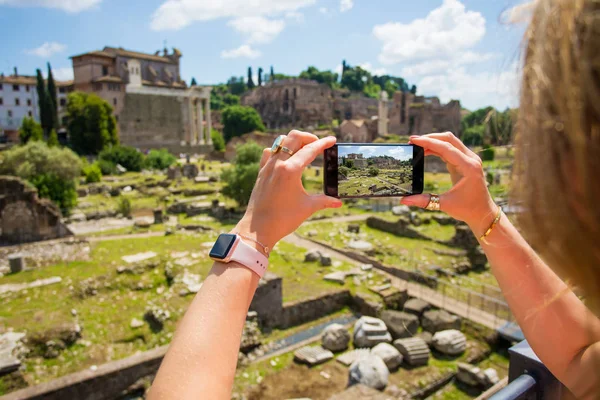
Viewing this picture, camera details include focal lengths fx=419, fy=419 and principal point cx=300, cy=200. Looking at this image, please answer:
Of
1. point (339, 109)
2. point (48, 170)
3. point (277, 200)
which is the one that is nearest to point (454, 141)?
point (277, 200)

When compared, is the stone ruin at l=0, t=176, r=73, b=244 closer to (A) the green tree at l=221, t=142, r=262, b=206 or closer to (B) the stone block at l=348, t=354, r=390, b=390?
(A) the green tree at l=221, t=142, r=262, b=206

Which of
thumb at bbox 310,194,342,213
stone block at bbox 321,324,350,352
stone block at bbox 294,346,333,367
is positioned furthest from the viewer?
stone block at bbox 321,324,350,352

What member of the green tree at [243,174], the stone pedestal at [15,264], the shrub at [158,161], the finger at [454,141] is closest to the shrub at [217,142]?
the shrub at [158,161]

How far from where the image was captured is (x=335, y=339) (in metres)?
8.98

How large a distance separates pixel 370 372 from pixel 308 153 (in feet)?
22.6

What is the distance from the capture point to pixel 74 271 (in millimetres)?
12430

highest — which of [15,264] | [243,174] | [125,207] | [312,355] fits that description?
[243,174]

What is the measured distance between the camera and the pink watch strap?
4.61ft

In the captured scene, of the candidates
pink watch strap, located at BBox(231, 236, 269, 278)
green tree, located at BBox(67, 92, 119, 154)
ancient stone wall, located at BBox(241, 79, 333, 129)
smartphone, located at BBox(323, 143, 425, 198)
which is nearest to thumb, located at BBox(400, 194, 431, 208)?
smartphone, located at BBox(323, 143, 425, 198)

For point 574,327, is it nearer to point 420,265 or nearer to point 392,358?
point 392,358

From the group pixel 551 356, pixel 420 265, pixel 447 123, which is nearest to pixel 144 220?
pixel 420 265

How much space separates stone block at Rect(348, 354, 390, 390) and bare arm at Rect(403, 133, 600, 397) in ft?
21.0

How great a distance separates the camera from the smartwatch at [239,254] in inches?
55.3

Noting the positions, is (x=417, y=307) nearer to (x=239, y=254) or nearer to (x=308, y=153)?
(x=308, y=153)
